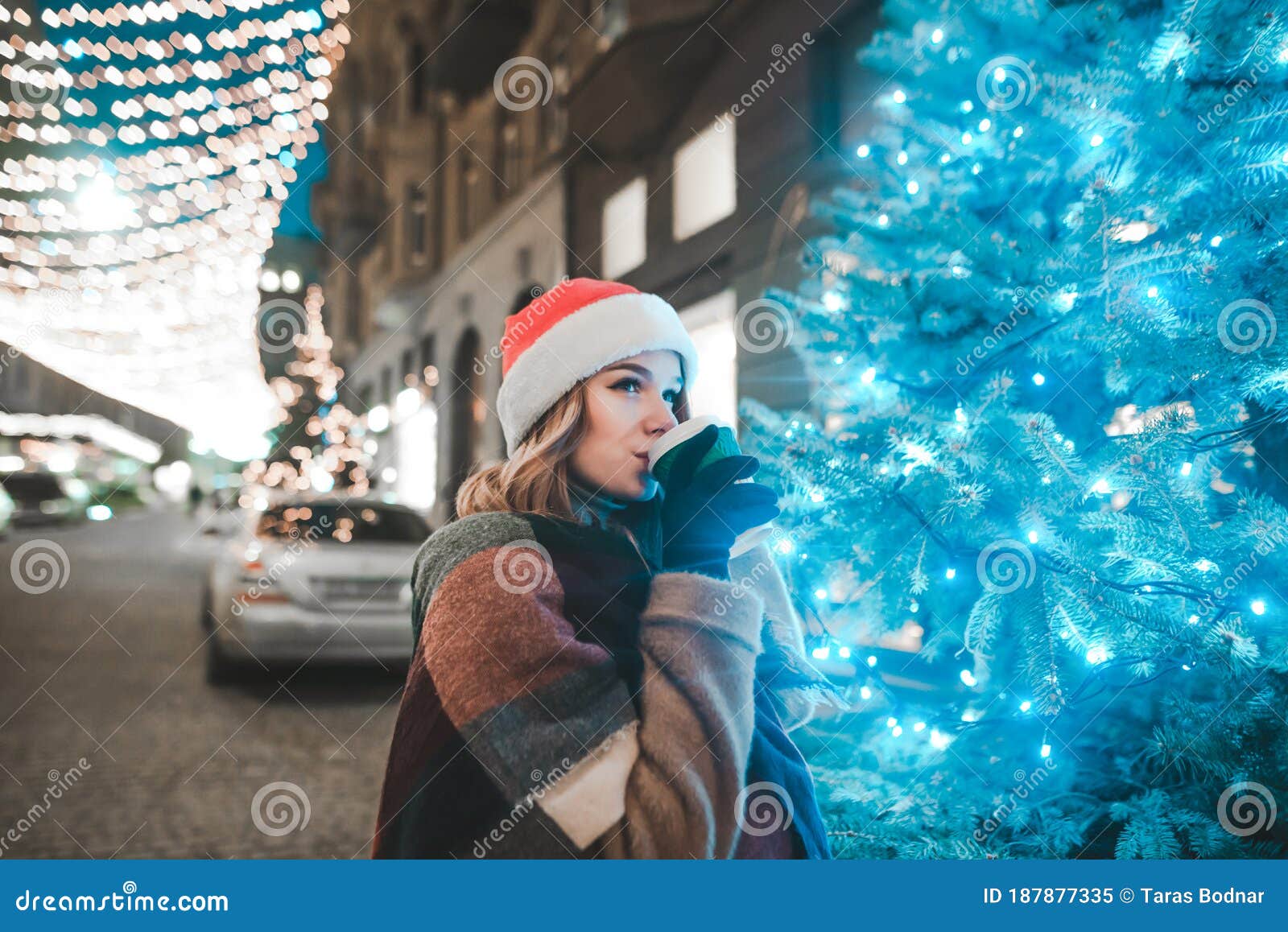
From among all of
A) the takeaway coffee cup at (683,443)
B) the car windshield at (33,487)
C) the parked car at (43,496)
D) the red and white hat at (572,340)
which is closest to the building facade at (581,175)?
the red and white hat at (572,340)

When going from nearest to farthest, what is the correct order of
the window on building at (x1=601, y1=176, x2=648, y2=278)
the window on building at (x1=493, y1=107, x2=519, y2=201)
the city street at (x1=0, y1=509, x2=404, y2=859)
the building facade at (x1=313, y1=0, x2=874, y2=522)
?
the city street at (x1=0, y1=509, x2=404, y2=859) → the building facade at (x1=313, y1=0, x2=874, y2=522) → the window on building at (x1=601, y1=176, x2=648, y2=278) → the window on building at (x1=493, y1=107, x2=519, y2=201)

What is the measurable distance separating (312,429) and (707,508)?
2247cm

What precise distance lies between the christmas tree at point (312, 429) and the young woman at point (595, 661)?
53.2 ft

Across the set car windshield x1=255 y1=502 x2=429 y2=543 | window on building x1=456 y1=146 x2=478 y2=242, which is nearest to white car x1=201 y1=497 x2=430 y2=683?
car windshield x1=255 y1=502 x2=429 y2=543

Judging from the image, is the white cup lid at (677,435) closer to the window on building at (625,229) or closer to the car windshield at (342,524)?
the car windshield at (342,524)

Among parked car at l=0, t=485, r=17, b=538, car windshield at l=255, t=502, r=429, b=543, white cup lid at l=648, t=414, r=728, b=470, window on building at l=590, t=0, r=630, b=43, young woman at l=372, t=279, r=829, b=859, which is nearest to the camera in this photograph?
young woman at l=372, t=279, r=829, b=859

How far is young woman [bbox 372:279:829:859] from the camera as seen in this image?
145 cm

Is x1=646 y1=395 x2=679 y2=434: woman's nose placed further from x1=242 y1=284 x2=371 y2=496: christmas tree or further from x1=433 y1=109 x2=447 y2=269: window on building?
x1=242 y1=284 x2=371 y2=496: christmas tree

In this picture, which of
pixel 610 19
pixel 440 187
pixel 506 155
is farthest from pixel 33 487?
pixel 610 19

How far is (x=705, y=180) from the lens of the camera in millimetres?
6574

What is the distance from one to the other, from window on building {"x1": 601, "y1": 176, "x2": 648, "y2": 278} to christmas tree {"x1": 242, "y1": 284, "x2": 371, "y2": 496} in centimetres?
1111

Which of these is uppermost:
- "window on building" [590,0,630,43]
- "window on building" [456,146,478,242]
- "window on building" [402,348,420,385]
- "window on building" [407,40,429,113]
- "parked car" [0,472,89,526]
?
"window on building" [407,40,429,113]

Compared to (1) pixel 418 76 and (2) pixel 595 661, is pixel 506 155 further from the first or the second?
(2) pixel 595 661

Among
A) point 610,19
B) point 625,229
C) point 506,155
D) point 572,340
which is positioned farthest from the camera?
point 506,155
